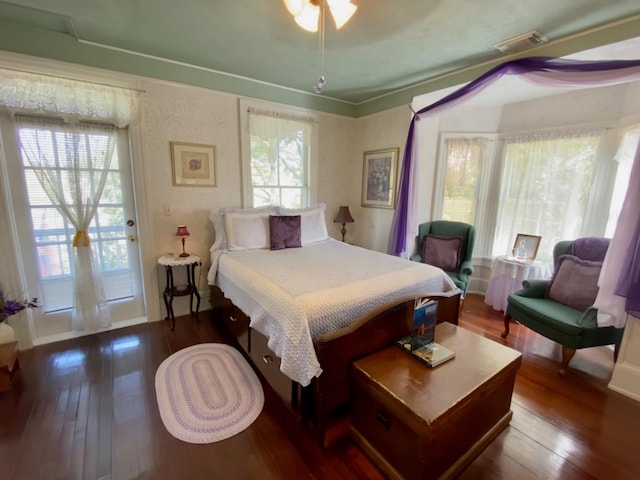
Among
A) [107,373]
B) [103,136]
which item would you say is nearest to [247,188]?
[103,136]

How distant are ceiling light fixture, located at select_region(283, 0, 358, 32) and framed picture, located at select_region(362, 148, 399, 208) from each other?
7.30 feet

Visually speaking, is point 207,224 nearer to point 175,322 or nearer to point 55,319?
point 175,322

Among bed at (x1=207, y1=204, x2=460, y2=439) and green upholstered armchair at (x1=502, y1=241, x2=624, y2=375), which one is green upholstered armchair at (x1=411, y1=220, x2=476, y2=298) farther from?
bed at (x1=207, y1=204, x2=460, y2=439)

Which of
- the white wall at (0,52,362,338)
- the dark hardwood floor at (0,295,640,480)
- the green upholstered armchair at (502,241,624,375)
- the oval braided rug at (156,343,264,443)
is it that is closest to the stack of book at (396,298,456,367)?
the dark hardwood floor at (0,295,640,480)

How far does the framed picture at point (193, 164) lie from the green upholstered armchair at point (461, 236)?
2.53 meters

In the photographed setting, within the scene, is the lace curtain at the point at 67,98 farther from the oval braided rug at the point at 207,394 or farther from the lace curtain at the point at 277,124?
the oval braided rug at the point at 207,394

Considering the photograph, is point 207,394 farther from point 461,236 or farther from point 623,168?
point 623,168

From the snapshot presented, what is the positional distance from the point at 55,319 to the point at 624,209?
458 cm

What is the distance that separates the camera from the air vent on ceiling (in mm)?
2150

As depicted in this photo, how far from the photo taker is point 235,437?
5.27 feet

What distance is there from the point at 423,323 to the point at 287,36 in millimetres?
2339

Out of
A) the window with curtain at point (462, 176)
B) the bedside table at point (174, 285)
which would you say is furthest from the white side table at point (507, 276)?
the bedside table at point (174, 285)

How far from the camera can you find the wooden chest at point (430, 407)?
4.11 ft

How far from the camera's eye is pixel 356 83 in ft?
10.7
